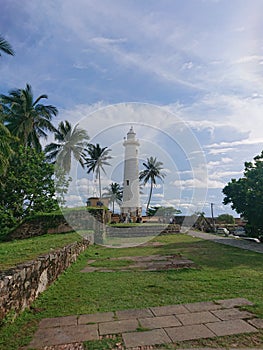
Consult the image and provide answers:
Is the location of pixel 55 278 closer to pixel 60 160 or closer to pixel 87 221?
pixel 87 221

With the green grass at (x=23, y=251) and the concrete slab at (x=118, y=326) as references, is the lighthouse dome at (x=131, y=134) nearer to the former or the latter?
the green grass at (x=23, y=251)

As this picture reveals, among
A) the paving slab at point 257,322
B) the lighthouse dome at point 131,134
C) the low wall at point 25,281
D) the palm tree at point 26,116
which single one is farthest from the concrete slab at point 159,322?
the lighthouse dome at point 131,134

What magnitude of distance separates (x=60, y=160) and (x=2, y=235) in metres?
12.0

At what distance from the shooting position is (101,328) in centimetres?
325

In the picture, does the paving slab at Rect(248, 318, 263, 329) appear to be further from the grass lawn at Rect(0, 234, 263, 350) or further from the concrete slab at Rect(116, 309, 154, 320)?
the concrete slab at Rect(116, 309, 154, 320)

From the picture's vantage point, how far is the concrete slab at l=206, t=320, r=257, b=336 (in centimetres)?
302

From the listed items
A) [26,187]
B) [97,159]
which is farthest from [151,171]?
[26,187]

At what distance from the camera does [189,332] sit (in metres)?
3.07

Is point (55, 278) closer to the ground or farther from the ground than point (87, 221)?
closer to the ground

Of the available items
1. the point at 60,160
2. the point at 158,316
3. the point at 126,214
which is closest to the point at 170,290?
the point at 158,316

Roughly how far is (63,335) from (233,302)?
2305 mm

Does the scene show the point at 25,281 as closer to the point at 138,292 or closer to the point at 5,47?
the point at 138,292

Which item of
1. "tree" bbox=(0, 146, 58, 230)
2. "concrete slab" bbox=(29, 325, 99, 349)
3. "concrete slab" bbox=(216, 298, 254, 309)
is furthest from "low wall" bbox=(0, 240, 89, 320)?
"tree" bbox=(0, 146, 58, 230)

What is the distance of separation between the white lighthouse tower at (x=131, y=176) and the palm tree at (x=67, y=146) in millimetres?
4221
